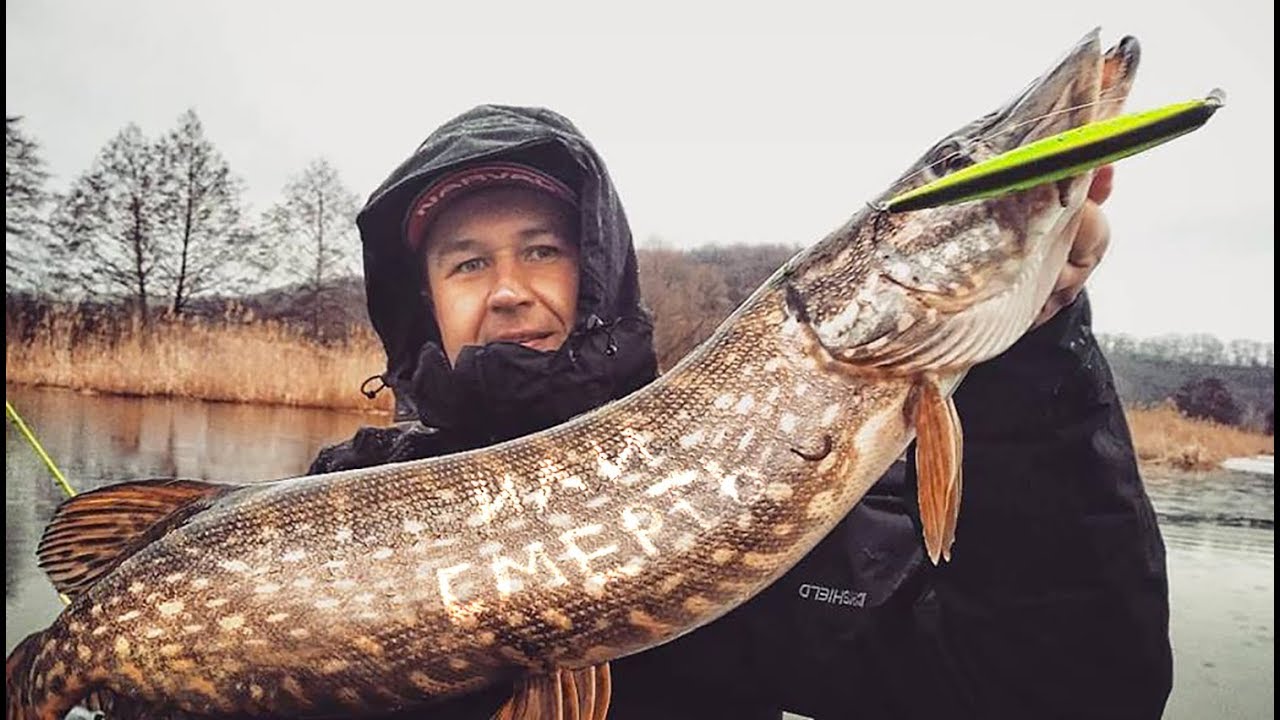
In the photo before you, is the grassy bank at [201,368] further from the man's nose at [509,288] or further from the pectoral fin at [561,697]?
the pectoral fin at [561,697]

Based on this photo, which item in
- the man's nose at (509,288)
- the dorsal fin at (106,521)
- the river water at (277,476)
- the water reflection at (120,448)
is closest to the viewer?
the dorsal fin at (106,521)

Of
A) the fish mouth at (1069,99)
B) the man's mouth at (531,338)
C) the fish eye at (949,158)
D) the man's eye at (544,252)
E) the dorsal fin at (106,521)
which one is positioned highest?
the fish mouth at (1069,99)

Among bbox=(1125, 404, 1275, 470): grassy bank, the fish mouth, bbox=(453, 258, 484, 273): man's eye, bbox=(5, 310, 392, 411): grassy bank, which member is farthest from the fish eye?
bbox=(1125, 404, 1275, 470): grassy bank

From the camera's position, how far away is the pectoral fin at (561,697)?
3.60ft

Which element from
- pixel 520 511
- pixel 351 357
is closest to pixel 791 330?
pixel 520 511

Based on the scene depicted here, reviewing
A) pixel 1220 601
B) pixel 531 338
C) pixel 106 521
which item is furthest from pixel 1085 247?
pixel 1220 601

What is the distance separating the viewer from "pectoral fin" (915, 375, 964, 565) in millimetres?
994

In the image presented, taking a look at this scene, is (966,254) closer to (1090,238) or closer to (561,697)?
(1090,238)

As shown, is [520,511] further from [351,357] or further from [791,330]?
[351,357]

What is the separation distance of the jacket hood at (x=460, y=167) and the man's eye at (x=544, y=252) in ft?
0.20

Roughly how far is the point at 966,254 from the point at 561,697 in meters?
0.76

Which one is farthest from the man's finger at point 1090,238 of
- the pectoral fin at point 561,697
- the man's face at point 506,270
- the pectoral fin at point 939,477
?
the man's face at point 506,270

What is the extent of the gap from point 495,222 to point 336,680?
3.49 ft

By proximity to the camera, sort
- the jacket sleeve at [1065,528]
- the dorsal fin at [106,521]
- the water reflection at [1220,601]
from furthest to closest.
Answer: the water reflection at [1220,601] < the dorsal fin at [106,521] < the jacket sleeve at [1065,528]
